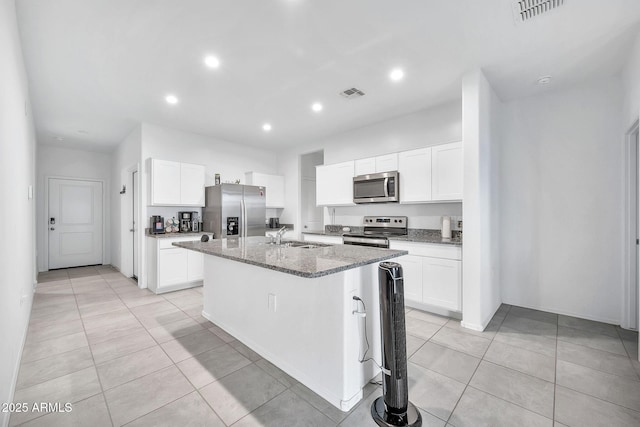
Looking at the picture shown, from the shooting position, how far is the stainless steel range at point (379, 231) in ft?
12.7

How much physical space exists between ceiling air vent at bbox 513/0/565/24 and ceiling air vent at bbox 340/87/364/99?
1627mm

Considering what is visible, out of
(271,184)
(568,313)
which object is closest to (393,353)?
(568,313)

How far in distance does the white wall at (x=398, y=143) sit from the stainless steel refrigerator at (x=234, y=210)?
0.98 m

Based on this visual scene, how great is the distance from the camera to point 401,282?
1640 millimetres

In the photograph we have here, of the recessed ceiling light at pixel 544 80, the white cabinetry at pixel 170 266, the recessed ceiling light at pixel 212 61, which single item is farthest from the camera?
the white cabinetry at pixel 170 266

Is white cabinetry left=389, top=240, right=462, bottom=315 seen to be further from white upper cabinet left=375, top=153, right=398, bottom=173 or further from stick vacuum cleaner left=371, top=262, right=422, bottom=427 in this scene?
stick vacuum cleaner left=371, top=262, right=422, bottom=427

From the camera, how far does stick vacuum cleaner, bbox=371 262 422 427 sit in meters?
1.60

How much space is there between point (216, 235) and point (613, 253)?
17.2 ft

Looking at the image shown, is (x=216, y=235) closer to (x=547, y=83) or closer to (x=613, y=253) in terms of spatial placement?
(x=547, y=83)

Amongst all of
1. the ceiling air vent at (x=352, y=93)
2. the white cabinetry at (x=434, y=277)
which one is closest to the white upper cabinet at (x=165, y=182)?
the ceiling air vent at (x=352, y=93)

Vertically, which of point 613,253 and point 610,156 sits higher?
point 610,156

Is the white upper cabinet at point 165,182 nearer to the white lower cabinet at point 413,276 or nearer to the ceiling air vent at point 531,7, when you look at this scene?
the white lower cabinet at point 413,276

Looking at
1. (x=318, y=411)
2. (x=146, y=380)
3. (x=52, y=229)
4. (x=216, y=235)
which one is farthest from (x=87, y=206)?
(x=318, y=411)

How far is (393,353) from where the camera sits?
162cm
